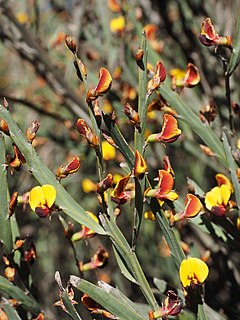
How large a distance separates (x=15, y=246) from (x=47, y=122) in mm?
1773

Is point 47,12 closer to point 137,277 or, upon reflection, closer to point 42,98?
point 42,98

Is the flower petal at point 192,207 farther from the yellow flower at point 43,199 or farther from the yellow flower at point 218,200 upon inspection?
the yellow flower at point 43,199

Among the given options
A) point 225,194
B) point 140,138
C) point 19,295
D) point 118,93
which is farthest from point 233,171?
point 118,93

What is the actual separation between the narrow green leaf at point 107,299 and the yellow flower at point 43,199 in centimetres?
10

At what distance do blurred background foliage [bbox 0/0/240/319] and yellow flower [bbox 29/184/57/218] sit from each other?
594mm

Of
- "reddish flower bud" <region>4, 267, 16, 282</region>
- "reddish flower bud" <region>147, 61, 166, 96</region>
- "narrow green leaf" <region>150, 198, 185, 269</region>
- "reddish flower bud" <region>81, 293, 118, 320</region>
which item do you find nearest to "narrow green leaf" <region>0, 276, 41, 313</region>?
"reddish flower bud" <region>4, 267, 16, 282</region>

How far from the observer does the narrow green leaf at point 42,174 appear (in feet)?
2.47

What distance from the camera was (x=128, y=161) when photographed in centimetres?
78

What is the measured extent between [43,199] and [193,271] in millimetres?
226

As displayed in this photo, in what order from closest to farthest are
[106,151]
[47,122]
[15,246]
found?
[15,246]
[106,151]
[47,122]

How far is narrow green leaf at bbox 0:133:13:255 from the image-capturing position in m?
0.78

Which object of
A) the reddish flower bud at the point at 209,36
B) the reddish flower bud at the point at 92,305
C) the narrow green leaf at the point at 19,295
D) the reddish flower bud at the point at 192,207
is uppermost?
the reddish flower bud at the point at 209,36

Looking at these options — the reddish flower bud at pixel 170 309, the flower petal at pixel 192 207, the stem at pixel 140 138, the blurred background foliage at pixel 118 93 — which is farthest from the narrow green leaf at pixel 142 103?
the blurred background foliage at pixel 118 93

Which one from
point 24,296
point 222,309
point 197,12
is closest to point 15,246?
point 24,296
